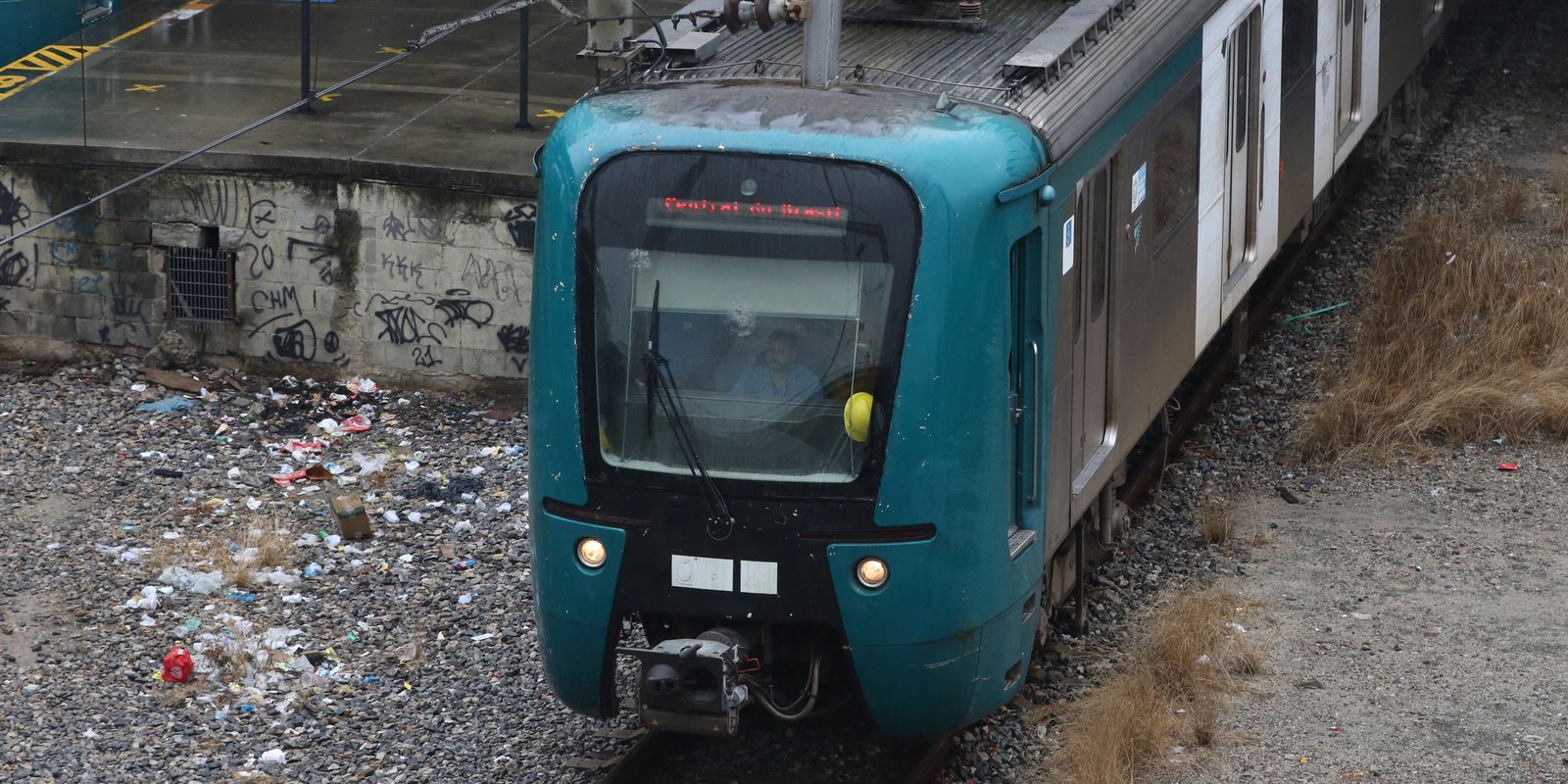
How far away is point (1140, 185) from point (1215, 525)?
2382 mm

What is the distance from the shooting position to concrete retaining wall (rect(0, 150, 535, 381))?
1260 cm

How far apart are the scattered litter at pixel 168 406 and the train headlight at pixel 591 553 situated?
21.4ft

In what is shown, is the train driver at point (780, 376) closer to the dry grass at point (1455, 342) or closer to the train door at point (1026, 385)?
the train door at point (1026, 385)

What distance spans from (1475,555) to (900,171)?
473 cm

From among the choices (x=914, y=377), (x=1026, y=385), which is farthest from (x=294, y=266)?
(x=914, y=377)

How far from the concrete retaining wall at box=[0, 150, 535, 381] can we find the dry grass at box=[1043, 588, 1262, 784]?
17.6 ft

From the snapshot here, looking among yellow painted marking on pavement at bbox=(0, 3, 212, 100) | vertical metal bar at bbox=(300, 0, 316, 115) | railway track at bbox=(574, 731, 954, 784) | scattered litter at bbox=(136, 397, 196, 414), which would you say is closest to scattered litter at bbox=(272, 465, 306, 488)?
scattered litter at bbox=(136, 397, 196, 414)

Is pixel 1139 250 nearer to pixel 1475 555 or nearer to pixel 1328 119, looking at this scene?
pixel 1475 555

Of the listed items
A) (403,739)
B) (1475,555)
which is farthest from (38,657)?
(1475,555)

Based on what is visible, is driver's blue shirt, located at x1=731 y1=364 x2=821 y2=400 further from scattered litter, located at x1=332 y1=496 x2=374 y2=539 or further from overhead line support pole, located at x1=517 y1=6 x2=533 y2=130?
overhead line support pole, located at x1=517 y1=6 x2=533 y2=130

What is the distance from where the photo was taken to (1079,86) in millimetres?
7344

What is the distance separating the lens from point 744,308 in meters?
6.44

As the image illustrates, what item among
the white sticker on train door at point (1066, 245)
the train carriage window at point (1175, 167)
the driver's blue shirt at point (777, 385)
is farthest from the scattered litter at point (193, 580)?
the train carriage window at point (1175, 167)

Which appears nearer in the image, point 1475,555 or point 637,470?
point 637,470
